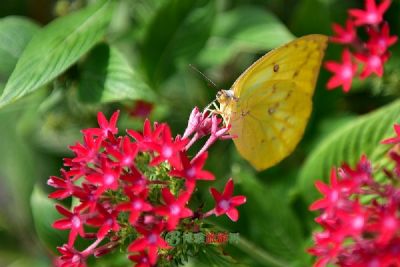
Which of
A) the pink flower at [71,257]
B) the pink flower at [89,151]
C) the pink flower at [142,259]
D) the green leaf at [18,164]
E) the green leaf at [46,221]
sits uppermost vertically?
the pink flower at [89,151]

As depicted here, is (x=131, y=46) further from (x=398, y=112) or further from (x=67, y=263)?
(x=67, y=263)

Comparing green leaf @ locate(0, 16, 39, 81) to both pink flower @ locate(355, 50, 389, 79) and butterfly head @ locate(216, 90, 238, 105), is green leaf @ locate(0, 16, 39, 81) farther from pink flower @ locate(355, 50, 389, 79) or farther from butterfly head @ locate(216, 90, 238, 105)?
pink flower @ locate(355, 50, 389, 79)

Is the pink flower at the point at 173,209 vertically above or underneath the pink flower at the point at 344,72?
above

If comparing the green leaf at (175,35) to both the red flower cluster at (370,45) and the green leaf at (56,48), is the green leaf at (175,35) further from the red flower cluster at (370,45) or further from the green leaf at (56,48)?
the red flower cluster at (370,45)

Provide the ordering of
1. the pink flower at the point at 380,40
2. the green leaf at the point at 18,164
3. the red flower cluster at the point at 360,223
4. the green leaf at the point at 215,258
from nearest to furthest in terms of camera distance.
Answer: the red flower cluster at the point at 360,223 → the green leaf at the point at 215,258 → the pink flower at the point at 380,40 → the green leaf at the point at 18,164

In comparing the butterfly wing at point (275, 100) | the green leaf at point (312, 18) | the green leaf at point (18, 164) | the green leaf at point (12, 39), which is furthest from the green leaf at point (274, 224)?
the green leaf at point (18, 164)

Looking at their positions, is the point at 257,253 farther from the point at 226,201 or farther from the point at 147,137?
the point at 147,137

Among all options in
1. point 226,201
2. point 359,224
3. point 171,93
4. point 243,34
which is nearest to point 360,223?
point 359,224
